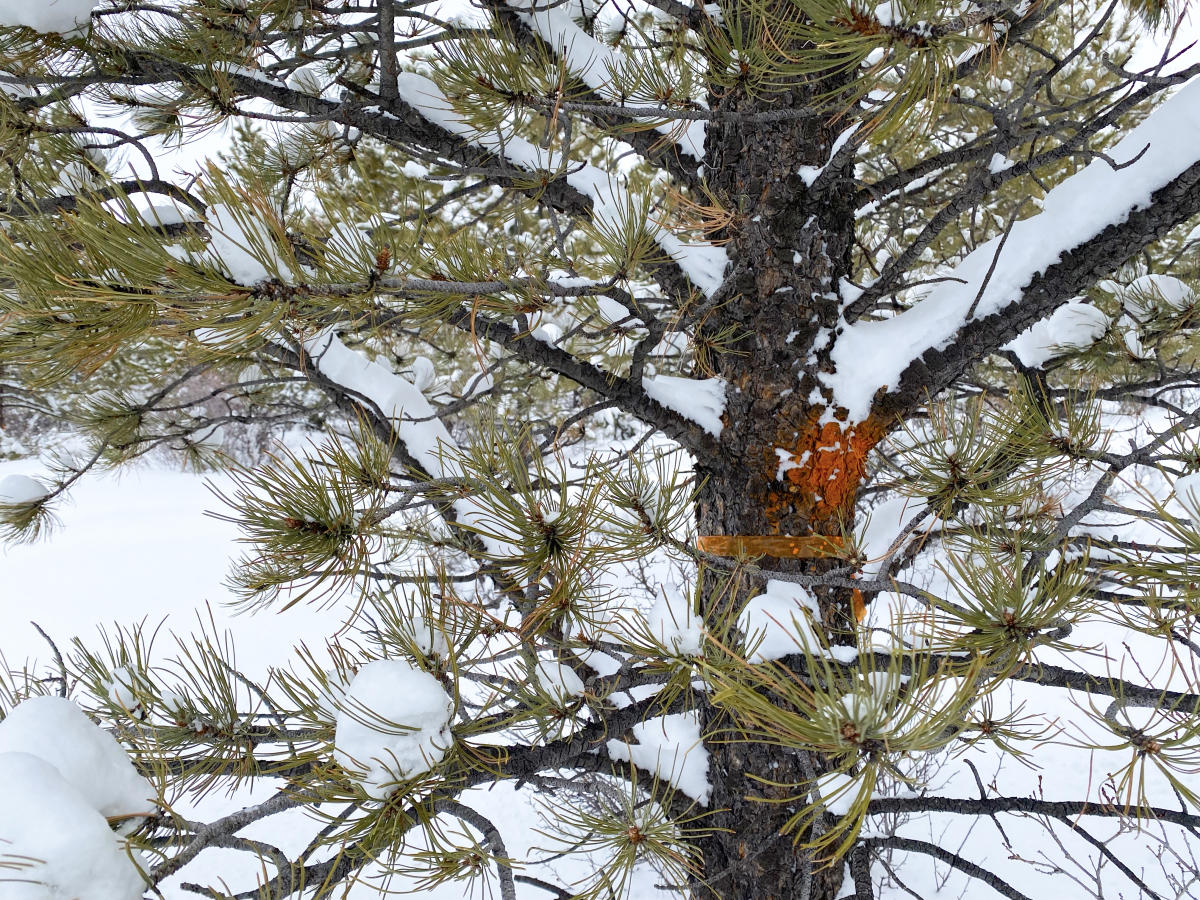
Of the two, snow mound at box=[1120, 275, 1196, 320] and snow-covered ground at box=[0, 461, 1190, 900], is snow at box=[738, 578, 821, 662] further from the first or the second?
snow mound at box=[1120, 275, 1196, 320]

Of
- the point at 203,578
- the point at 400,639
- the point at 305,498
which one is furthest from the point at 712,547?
the point at 203,578

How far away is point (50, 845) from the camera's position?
562 millimetres

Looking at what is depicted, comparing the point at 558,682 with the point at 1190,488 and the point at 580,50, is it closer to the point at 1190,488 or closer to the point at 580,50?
the point at 1190,488

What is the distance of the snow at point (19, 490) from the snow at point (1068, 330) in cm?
220

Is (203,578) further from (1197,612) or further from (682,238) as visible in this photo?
(1197,612)

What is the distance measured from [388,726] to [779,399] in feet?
2.73

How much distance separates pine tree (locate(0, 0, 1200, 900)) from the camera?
2.11 feet

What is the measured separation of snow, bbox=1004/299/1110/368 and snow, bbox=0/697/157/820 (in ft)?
5.47

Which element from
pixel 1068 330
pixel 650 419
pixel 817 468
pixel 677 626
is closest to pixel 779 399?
pixel 817 468

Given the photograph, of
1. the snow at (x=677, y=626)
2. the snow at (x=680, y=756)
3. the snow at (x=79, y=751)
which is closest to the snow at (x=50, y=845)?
the snow at (x=79, y=751)

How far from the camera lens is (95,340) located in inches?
25.4

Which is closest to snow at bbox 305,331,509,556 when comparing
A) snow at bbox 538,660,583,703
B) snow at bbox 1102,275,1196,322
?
snow at bbox 538,660,583,703

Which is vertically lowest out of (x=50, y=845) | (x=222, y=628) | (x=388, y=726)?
(x=50, y=845)

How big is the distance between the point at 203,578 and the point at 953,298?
265 inches
